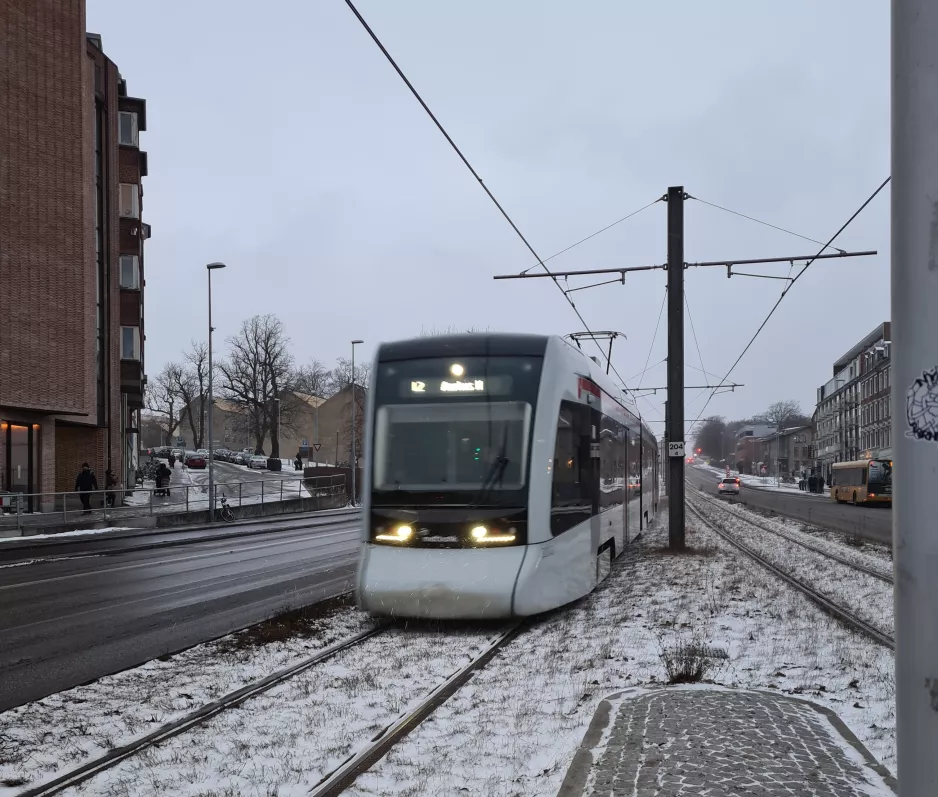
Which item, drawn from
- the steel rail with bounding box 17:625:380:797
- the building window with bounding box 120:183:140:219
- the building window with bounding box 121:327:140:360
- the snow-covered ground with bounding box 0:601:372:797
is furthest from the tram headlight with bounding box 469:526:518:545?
the building window with bounding box 120:183:140:219

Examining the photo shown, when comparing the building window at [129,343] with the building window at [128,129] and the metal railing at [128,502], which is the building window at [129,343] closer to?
the metal railing at [128,502]

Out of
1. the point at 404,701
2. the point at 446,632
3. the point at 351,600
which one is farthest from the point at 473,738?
the point at 351,600

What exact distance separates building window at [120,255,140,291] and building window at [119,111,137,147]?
5202mm

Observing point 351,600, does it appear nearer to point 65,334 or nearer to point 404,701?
point 404,701

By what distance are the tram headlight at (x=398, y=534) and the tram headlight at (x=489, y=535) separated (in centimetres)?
61

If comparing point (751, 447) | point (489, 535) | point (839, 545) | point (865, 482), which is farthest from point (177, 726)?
point (751, 447)

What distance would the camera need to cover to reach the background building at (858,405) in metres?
82.4

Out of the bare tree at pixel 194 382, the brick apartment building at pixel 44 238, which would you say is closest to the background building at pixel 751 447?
the bare tree at pixel 194 382

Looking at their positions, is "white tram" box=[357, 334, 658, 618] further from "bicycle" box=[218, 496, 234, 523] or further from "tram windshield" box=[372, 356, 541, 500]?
"bicycle" box=[218, 496, 234, 523]

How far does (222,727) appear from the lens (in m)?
5.48

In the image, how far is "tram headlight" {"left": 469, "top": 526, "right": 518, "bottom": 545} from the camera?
8.84 m

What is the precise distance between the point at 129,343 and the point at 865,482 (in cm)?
3726

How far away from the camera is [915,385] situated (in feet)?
7.73

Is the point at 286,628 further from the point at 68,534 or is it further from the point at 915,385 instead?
the point at 68,534
